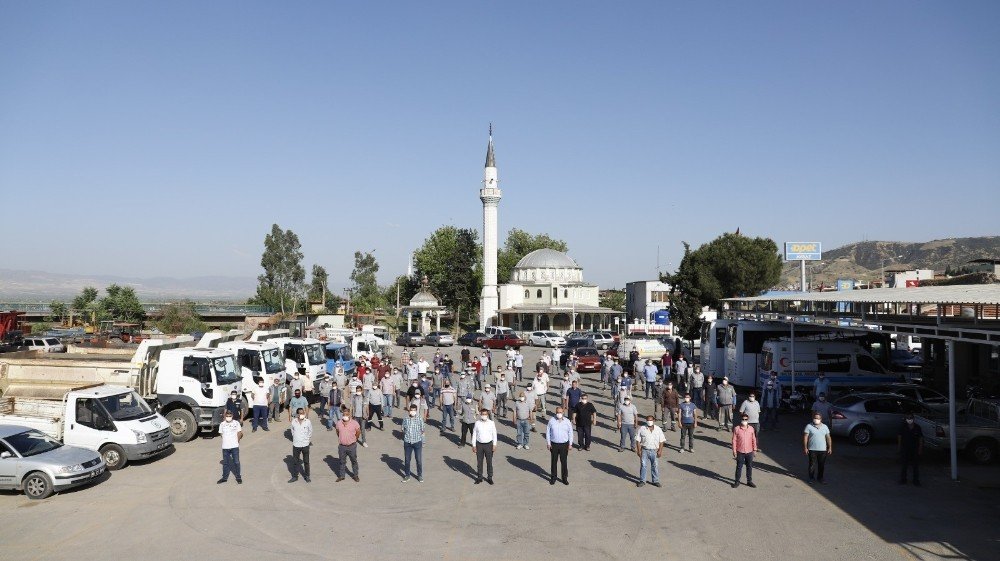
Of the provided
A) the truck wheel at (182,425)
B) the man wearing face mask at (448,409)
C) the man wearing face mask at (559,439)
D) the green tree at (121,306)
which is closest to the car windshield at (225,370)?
the truck wheel at (182,425)

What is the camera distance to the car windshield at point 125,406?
15.9 m

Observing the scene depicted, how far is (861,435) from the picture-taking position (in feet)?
59.9

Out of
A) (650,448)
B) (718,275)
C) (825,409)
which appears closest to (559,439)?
(650,448)

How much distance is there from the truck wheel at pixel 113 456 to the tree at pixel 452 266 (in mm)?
70830

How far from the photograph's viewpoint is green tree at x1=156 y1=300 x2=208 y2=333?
60.6 m

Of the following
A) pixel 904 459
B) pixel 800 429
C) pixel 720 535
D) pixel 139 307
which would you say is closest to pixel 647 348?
pixel 800 429

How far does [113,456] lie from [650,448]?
11.2 meters

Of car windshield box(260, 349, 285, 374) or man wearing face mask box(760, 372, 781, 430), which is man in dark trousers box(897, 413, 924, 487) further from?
car windshield box(260, 349, 285, 374)

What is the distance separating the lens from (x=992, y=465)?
15.7 metres

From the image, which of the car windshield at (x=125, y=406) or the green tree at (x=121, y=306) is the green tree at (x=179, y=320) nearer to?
the green tree at (x=121, y=306)

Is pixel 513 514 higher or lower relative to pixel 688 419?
lower

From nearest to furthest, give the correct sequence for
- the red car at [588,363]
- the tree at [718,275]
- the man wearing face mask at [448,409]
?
the man wearing face mask at [448,409], the red car at [588,363], the tree at [718,275]

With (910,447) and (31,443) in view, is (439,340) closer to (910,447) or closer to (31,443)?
(31,443)

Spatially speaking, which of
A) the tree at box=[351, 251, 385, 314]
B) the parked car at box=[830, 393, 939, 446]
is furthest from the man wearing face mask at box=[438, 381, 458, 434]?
the tree at box=[351, 251, 385, 314]
